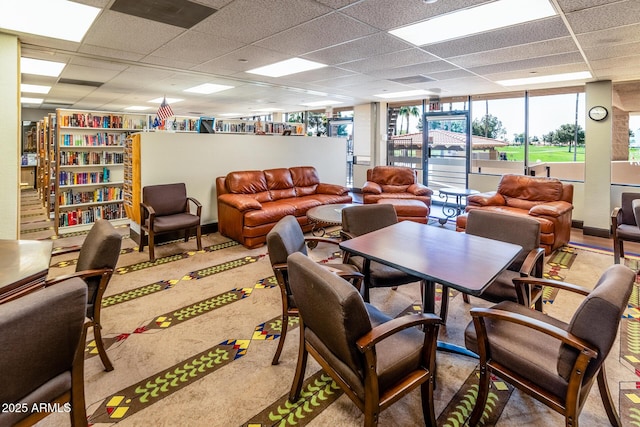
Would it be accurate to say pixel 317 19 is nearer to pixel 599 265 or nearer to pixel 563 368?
pixel 563 368

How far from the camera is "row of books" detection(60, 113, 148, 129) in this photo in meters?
5.27

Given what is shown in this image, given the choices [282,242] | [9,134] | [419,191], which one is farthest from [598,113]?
[9,134]

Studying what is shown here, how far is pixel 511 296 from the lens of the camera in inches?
90.9

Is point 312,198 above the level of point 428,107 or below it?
below

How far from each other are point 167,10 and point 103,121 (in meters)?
3.52

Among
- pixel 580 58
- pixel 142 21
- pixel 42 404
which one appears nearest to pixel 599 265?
pixel 580 58

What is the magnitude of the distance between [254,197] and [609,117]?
19.2 feet

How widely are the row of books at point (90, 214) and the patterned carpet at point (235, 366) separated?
2039 mm

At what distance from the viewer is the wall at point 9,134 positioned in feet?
11.4

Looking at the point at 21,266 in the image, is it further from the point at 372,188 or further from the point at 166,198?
the point at 372,188

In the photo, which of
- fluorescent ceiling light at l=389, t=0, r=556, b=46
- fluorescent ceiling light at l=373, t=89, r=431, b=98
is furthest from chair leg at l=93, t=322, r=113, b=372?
fluorescent ceiling light at l=373, t=89, r=431, b=98

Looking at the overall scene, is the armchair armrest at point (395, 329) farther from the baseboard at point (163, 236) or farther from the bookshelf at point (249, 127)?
the bookshelf at point (249, 127)

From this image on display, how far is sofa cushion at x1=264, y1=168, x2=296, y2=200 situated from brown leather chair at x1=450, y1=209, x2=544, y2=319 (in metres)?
3.46

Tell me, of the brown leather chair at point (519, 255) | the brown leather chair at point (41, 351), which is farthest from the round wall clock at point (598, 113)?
the brown leather chair at point (41, 351)
